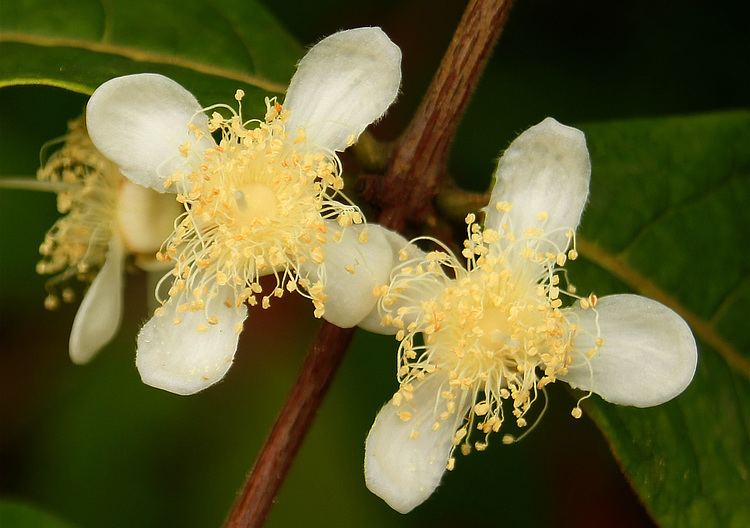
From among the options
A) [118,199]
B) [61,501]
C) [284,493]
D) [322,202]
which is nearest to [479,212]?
[322,202]

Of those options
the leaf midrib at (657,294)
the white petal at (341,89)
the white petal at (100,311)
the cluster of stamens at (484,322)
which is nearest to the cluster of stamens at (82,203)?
the white petal at (100,311)

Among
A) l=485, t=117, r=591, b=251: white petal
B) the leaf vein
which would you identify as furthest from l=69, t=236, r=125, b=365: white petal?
the leaf vein

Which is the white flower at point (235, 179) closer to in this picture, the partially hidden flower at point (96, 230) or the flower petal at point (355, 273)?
the flower petal at point (355, 273)

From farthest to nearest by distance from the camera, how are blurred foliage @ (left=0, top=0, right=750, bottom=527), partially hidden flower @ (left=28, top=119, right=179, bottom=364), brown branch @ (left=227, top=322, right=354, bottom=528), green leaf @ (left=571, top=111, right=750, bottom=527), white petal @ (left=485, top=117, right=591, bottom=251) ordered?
blurred foliage @ (left=0, top=0, right=750, bottom=527)
partially hidden flower @ (left=28, top=119, right=179, bottom=364)
green leaf @ (left=571, top=111, right=750, bottom=527)
white petal @ (left=485, top=117, right=591, bottom=251)
brown branch @ (left=227, top=322, right=354, bottom=528)

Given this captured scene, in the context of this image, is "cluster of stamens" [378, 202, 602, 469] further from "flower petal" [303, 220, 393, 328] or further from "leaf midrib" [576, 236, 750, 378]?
"leaf midrib" [576, 236, 750, 378]

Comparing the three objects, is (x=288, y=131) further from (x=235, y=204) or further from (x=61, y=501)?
(x=61, y=501)

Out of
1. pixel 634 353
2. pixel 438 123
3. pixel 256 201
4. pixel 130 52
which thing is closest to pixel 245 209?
pixel 256 201
